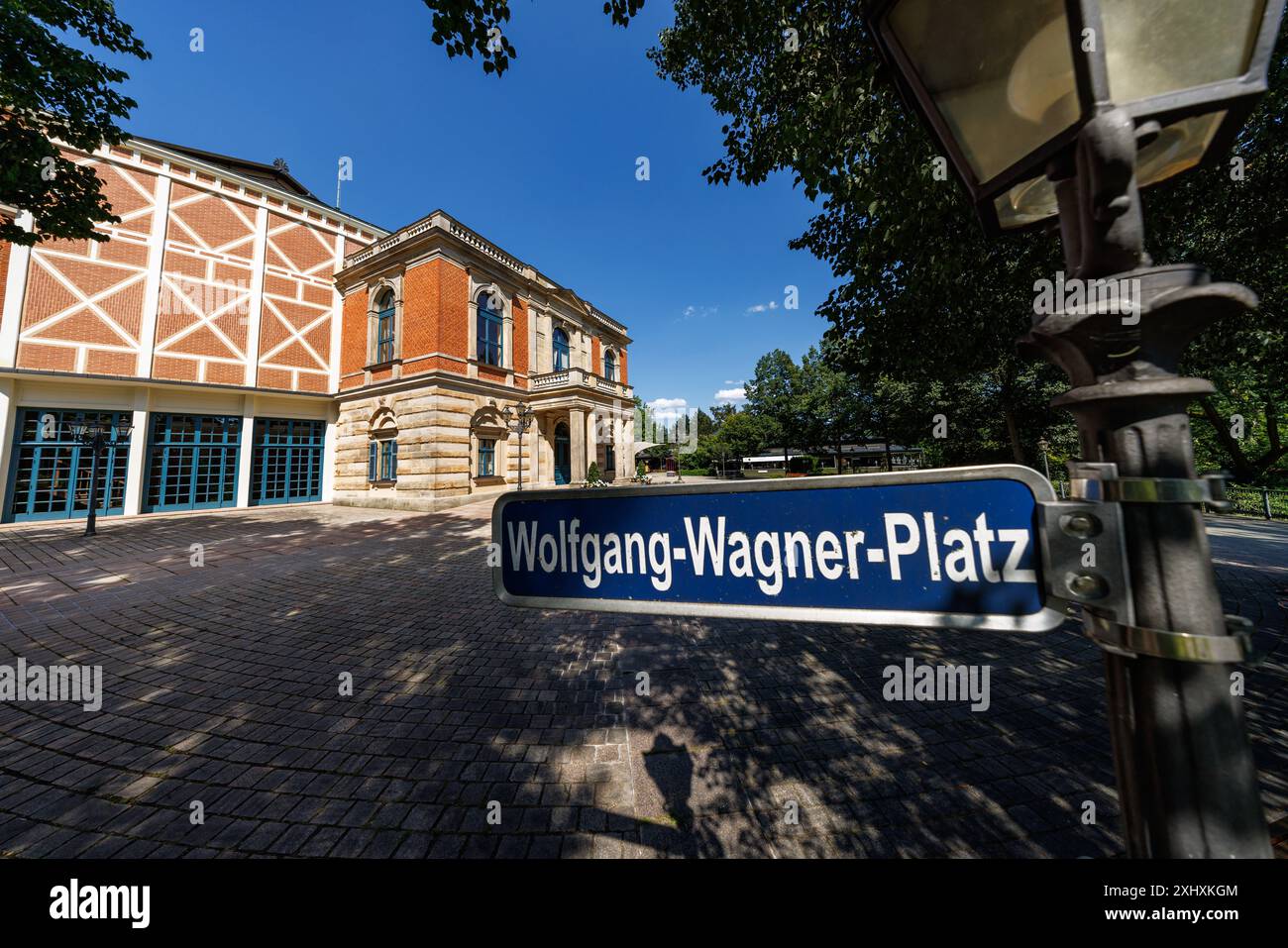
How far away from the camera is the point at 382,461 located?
50.9ft

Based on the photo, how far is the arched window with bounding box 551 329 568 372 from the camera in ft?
66.2

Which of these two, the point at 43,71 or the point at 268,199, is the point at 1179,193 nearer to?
the point at 43,71

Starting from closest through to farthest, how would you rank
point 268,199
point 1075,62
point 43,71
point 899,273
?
point 1075,62, point 899,273, point 43,71, point 268,199

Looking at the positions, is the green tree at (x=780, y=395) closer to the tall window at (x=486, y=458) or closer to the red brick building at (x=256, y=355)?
the red brick building at (x=256, y=355)

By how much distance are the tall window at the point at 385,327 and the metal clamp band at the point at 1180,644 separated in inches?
706

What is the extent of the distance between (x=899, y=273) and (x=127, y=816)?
801 centimetres

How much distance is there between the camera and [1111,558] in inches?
39.1

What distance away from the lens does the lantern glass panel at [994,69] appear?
3.84 feet

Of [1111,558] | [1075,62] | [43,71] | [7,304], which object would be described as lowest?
[1111,558]

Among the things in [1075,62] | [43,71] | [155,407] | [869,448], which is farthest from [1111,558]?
[869,448]

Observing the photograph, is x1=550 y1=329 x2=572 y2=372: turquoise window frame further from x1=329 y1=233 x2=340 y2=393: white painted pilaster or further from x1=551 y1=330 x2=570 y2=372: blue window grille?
x1=329 y1=233 x2=340 y2=393: white painted pilaster

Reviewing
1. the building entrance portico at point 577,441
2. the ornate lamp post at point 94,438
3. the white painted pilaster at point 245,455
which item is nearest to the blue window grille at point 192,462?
the white painted pilaster at point 245,455

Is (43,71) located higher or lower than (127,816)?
higher

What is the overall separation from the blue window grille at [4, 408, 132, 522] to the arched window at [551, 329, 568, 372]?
13.9 m
